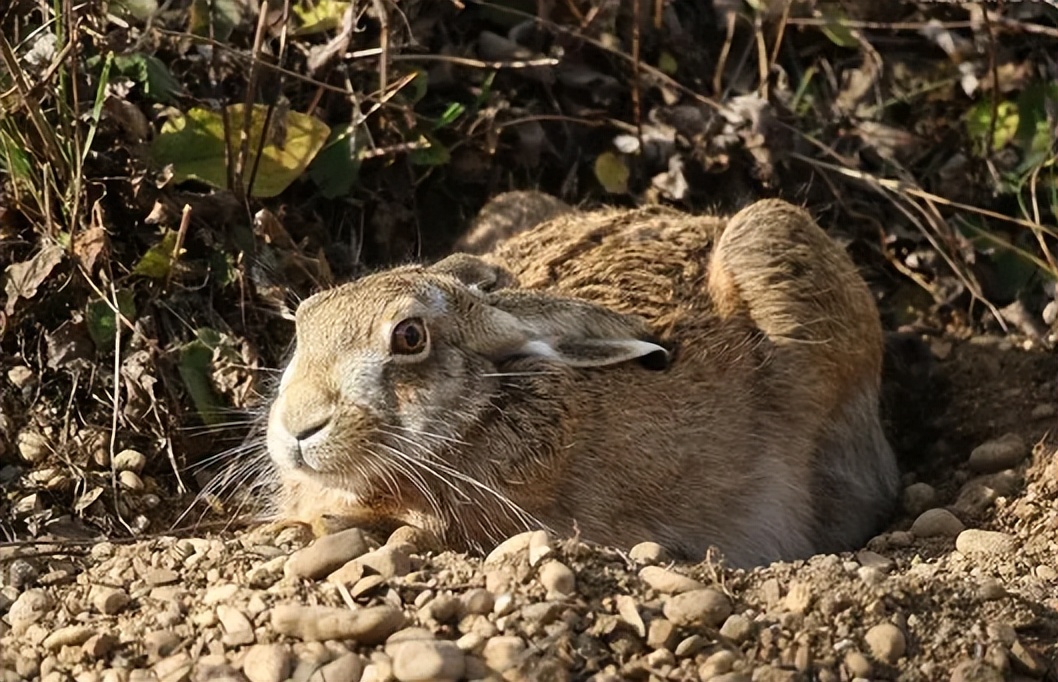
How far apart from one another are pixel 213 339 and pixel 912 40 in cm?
412

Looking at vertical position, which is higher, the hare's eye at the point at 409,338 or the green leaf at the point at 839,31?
the green leaf at the point at 839,31

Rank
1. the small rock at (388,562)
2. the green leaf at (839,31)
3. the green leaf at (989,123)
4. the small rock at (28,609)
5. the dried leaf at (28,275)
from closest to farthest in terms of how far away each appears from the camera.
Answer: the small rock at (388,562), the small rock at (28,609), the dried leaf at (28,275), the green leaf at (989,123), the green leaf at (839,31)

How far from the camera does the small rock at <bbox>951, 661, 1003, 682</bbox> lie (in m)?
4.14

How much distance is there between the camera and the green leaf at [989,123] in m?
7.58

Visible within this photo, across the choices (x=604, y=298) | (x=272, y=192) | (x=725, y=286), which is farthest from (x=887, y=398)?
(x=272, y=192)

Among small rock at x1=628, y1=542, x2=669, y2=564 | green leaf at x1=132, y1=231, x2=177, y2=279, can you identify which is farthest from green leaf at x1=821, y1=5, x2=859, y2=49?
small rock at x1=628, y1=542, x2=669, y2=564

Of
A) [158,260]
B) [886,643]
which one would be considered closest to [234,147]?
[158,260]

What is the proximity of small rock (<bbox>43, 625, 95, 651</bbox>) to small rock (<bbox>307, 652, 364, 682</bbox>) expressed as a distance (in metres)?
0.76

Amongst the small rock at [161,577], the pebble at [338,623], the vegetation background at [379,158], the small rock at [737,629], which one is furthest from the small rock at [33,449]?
the small rock at [737,629]

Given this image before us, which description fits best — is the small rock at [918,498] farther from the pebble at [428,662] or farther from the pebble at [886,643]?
the pebble at [428,662]

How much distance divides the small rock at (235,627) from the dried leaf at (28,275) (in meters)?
2.06

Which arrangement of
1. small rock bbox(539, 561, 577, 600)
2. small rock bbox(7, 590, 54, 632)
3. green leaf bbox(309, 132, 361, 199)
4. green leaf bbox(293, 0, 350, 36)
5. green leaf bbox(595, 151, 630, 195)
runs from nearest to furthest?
small rock bbox(539, 561, 577, 600) < small rock bbox(7, 590, 54, 632) < green leaf bbox(309, 132, 361, 199) < green leaf bbox(293, 0, 350, 36) < green leaf bbox(595, 151, 630, 195)

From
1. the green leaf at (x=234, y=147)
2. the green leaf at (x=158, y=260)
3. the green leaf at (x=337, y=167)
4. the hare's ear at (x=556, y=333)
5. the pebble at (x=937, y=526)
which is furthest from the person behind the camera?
the green leaf at (x=337, y=167)

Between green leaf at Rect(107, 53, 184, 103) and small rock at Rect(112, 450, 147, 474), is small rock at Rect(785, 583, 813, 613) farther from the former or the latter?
green leaf at Rect(107, 53, 184, 103)
